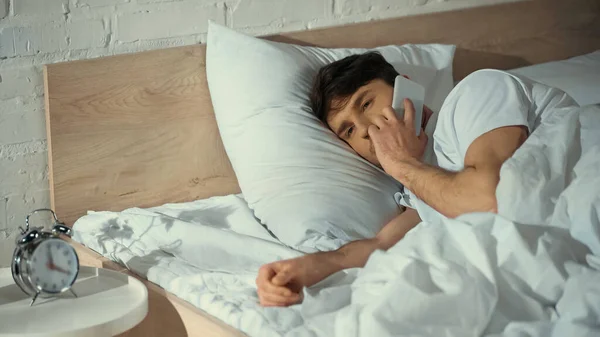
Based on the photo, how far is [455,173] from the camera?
1.56 meters

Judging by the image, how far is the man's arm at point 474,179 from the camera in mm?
1447

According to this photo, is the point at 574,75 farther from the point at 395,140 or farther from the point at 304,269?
the point at 304,269

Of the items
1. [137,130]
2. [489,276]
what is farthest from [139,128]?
[489,276]

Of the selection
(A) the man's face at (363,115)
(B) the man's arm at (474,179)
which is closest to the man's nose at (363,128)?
(A) the man's face at (363,115)

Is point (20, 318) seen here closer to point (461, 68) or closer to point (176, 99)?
point (176, 99)

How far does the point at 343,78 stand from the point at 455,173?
1.34 feet

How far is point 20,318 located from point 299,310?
0.44m

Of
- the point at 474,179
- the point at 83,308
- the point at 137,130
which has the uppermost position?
the point at 474,179

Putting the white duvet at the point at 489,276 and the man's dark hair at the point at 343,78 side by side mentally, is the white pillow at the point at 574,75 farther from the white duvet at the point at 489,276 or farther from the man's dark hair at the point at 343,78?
the white duvet at the point at 489,276

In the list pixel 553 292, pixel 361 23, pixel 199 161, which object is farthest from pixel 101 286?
pixel 361 23

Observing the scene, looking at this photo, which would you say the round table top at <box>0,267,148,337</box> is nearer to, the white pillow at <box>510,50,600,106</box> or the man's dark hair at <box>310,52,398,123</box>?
the man's dark hair at <box>310,52,398,123</box>

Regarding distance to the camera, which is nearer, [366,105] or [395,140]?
[395,140]

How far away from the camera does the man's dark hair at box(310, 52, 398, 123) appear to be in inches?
73.6

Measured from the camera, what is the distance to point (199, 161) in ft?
6.79
